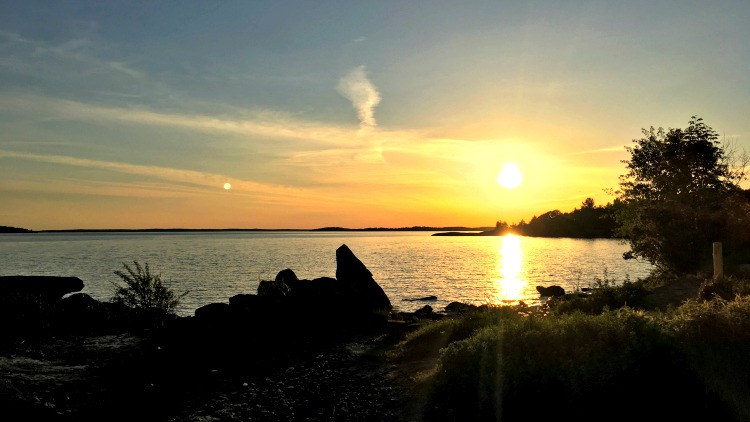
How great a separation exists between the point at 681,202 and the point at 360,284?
70.0 feet

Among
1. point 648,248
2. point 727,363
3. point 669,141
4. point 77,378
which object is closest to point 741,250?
point 648,248

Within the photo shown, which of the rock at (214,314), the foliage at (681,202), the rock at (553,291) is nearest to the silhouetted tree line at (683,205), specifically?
the foliage at (681,202)

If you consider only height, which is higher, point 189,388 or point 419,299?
point 189,388

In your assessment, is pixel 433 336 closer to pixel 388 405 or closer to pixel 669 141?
pixel 388 405

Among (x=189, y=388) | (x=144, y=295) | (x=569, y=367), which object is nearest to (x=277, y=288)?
(x=144, y=295)

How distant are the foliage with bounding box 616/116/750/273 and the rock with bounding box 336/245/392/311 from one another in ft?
59.1

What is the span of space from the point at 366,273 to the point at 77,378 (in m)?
19.2

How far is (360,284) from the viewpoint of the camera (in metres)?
30.3

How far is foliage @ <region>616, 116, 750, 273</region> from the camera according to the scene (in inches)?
1232

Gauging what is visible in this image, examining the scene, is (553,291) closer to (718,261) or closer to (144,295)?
(718,261)

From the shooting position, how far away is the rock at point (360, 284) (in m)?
28.3

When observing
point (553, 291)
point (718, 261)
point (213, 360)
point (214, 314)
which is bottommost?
point (553, 291)

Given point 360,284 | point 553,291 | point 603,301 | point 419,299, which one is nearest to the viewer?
point 603,301

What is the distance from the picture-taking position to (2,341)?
1772 centimetres
